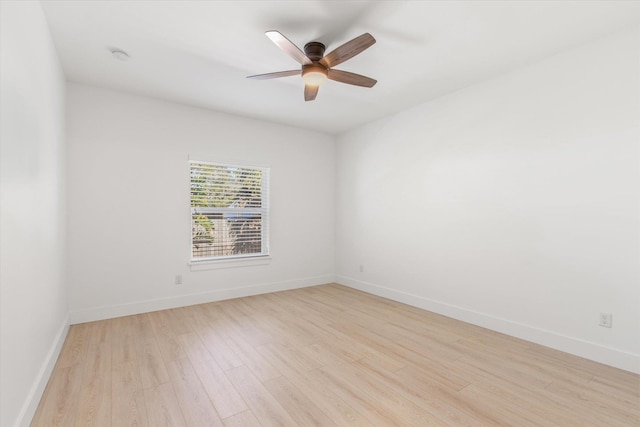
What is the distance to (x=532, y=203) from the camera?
285cm

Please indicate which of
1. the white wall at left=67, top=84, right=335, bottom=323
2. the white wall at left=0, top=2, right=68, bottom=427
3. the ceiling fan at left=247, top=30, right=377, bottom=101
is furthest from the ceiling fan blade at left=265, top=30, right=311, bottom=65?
the white wall at left=67, top=84, right=335, bottom=323

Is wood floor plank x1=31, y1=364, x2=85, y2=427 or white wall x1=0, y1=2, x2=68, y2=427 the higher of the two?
→ white wall x1=0, y1=2, x2=68, y2=427

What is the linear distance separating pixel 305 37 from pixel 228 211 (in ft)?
8.71

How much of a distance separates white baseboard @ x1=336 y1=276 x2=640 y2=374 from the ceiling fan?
2.73 meters

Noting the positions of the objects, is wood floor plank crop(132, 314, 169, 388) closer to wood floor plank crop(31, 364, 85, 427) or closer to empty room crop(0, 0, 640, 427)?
empty room crop(0, 0, 640, 427)

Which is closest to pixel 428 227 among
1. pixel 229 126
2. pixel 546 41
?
pixel 546 41

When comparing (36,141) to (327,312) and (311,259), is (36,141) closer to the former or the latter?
(327,312)

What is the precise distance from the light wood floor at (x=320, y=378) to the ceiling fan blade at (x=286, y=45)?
2.45m

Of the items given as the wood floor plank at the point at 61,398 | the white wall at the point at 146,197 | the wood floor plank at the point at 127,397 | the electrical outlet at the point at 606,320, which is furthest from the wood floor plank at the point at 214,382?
the electrical outlet at the point at 606,320

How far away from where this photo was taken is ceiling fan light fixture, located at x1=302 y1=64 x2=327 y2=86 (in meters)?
2.46

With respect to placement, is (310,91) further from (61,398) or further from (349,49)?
(61,398)

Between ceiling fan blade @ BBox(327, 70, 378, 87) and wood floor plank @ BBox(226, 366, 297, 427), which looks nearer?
wood floor plank @ BBox(226, 366, 297, 427)

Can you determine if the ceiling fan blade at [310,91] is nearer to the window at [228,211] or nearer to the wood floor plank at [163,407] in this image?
the window at [228,211]

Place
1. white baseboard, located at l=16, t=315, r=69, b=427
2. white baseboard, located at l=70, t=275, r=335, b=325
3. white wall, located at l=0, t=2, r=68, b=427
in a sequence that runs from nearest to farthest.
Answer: white wall, located at l=0, t=2, r=68, b=427 → white baseboard, located at l=16, t=315, r=69, b=427 → white baseboard, located at l=70, t=275, r=335, b=325
